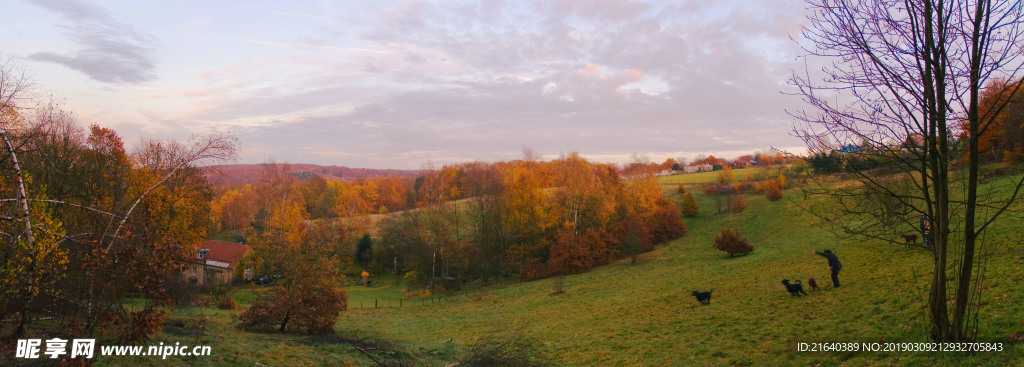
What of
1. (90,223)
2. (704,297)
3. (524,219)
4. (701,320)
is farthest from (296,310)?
(524,219)

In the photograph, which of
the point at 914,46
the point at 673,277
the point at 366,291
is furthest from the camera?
the point at 366,291

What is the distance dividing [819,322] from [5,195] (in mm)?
20341

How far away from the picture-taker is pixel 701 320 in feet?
49.2

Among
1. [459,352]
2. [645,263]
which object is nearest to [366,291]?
[645,263]

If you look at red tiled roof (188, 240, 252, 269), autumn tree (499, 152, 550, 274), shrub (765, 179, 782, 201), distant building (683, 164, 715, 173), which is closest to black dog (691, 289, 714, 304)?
autumn tree (499, 152, 550, 274)

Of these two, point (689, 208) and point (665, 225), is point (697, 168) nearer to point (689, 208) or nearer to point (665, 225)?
point (689, 208)

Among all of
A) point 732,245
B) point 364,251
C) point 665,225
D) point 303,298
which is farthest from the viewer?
point 364,251

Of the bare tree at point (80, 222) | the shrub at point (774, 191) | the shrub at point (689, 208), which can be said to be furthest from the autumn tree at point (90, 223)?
the shrub at point (774, 191)

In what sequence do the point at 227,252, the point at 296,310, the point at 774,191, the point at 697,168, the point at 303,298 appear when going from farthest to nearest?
the point at 697,168, the point at 774,191, the point at 227,252, the point at 303,298, the point at 296,310

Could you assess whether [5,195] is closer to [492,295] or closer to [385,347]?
[385,347]

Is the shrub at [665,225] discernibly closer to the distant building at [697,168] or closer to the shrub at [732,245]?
the shrub at [732,245]

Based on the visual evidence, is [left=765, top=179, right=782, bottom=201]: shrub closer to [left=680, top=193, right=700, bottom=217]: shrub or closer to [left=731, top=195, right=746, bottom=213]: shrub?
[left=731, top=195, right=746, bottom=213]: shrub

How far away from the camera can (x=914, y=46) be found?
7.27 m

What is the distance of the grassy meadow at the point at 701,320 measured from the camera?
9461 millimetres
